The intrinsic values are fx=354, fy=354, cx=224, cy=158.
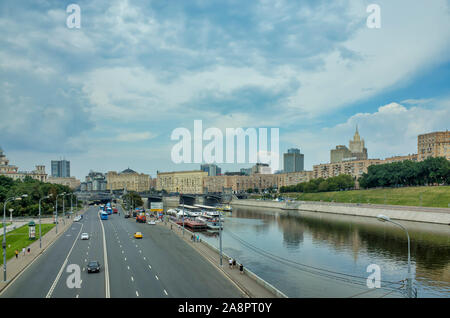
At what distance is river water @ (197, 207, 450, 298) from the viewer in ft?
114

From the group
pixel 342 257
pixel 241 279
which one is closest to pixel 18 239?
pixel 241 279

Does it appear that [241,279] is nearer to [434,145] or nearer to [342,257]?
[342,257]

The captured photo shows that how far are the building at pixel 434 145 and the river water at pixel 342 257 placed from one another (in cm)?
10681

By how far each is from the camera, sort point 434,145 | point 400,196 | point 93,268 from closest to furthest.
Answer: point 93,268, point 400,196, point 434,145

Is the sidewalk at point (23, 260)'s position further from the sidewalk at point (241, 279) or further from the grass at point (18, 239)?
the sidewalk at point (241, 279)

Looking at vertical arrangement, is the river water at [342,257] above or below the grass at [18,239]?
below

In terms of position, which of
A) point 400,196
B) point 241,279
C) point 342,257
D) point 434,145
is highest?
point 434,145

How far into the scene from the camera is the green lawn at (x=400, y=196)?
99.5 meters

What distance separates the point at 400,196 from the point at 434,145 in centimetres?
7312

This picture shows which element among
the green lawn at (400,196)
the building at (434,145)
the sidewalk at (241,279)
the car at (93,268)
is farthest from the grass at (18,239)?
the building at (434,145)

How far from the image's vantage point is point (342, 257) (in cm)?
4950

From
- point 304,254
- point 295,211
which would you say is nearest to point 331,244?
point 304,254
